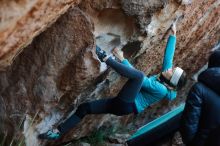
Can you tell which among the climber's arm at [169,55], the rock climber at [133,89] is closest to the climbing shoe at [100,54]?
the rock climber at [133,89]

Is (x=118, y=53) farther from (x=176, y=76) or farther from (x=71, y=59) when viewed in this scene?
(x=176, y=76)

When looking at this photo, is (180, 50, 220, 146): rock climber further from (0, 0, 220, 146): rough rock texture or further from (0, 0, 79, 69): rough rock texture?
(0, 0, 79, 69): rough rock texture

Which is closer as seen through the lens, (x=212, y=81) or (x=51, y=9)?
(x=51, y=9)

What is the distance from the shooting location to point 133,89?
534 centimetres

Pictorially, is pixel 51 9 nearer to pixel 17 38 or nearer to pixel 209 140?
pixel 17 38

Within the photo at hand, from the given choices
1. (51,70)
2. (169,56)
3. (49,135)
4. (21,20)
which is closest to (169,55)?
(169,56)

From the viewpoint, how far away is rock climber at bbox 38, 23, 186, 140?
5262 millimetres

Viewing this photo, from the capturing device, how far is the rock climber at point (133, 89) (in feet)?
17.3

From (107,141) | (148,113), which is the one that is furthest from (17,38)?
(148,113)

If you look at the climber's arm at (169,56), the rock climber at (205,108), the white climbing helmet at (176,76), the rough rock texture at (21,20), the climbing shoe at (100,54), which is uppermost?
the rough rock texture at (21,20)

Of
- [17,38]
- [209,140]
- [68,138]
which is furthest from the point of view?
[68,138]

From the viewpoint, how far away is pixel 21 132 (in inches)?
213

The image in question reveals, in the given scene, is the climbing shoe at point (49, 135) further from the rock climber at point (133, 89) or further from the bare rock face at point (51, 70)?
the bare rock face at point (51, 70)

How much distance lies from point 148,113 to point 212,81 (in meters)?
3.63
